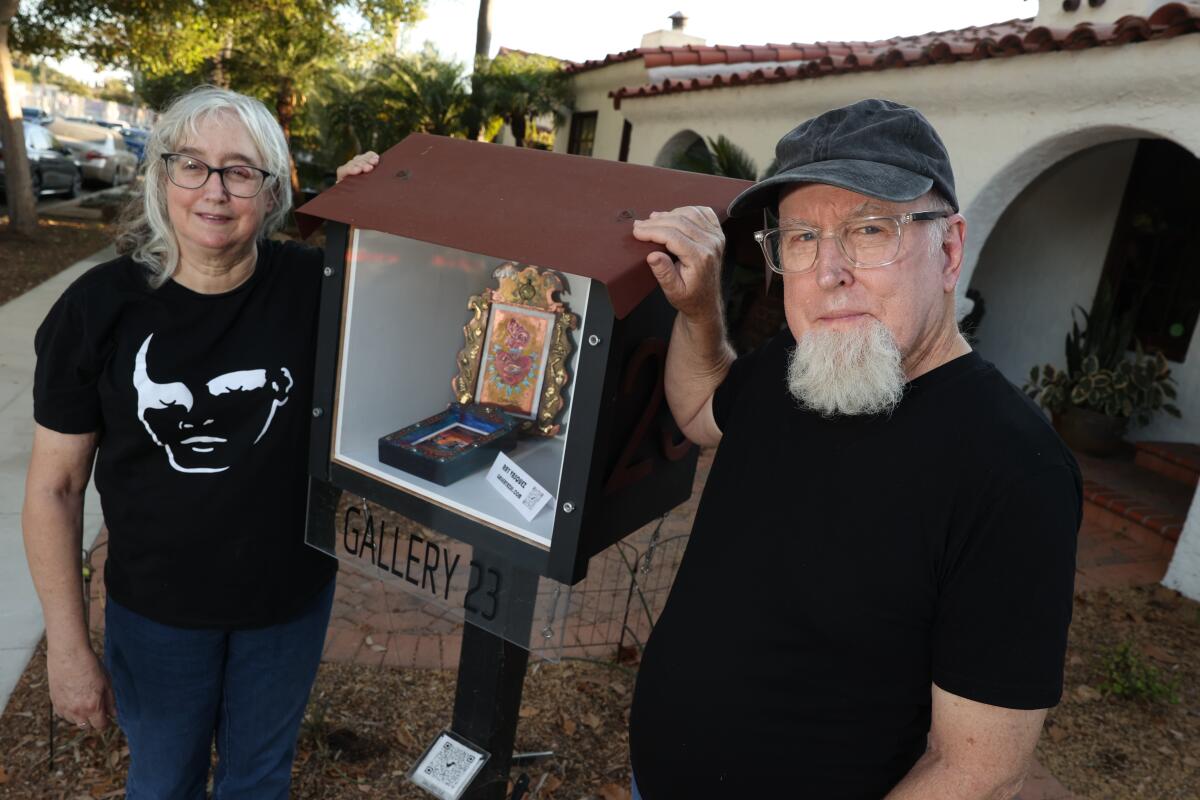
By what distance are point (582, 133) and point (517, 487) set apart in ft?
40.9

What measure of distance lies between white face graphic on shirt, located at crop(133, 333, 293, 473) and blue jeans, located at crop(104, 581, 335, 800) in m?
0.40

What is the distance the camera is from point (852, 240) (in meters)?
1.34

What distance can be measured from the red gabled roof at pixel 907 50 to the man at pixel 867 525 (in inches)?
160

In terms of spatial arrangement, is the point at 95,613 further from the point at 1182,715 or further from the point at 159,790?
the point at 1182,715

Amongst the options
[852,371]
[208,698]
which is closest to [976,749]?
[852,371]

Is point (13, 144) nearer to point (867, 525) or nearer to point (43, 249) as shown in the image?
point (43, 249)

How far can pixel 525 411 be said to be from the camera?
1969mm

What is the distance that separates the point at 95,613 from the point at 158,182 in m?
2.43

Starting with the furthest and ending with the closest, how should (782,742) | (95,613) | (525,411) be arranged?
(95,613)
(525,411)
(782,742)

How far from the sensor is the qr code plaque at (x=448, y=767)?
1904 millimetres

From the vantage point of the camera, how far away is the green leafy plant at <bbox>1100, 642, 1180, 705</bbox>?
3496 millimetres

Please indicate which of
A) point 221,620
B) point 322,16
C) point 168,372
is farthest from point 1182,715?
point 322,16

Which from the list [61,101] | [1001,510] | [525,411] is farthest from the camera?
[61,101]

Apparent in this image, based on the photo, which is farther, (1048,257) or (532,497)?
(1048,257)
